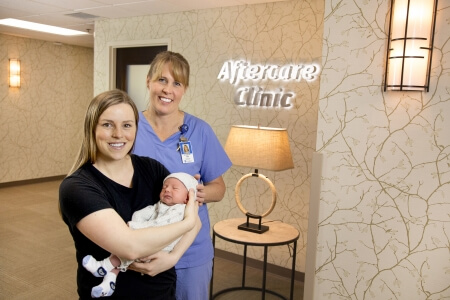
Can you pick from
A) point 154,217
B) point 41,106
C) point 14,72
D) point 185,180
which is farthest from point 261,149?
point 41,106

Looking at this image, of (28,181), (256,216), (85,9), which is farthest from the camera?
(28,181)

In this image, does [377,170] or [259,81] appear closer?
[377,170]

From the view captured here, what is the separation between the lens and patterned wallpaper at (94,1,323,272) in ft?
12.2

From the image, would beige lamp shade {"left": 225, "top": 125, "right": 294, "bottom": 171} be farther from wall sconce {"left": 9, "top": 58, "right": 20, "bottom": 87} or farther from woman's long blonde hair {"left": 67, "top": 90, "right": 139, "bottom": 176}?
wall sconce {"left": 9, "top": 58, "right": 20, "bottom": 87}

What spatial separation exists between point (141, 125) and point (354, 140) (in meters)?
1.14

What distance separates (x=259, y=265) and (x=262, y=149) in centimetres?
161

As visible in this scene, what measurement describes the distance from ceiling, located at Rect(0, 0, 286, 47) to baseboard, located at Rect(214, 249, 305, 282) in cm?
254

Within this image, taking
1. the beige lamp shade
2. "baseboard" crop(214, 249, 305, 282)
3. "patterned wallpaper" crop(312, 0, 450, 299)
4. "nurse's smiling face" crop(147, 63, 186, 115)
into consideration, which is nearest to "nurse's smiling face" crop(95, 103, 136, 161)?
"nurse's smiling face" crop(147, 63, 186, 115)

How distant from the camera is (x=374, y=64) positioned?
2.13 m

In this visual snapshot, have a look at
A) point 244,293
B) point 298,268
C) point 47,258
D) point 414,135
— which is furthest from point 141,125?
point 47,258

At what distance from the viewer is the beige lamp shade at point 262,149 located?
2.94 m

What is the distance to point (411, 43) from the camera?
200cm

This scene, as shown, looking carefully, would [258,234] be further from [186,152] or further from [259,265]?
[186,152]

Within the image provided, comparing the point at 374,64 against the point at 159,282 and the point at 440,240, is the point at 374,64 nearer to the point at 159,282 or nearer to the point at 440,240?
the point at 440,240
